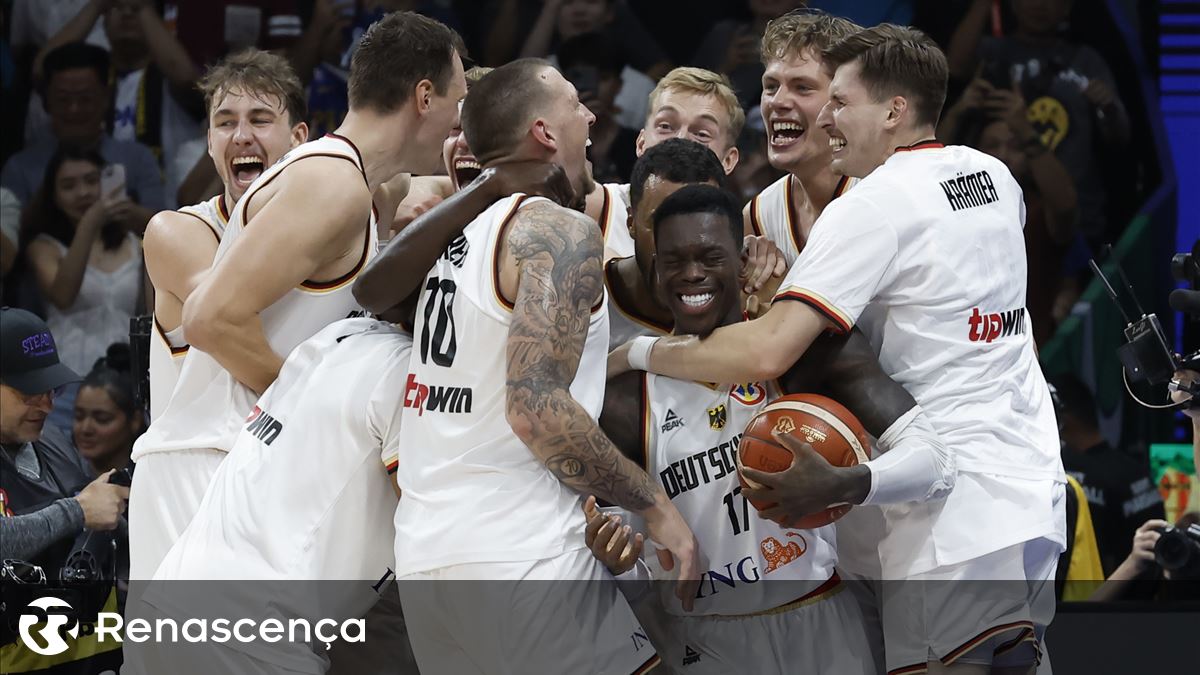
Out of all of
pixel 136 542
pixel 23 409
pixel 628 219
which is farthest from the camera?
pixel 23 409

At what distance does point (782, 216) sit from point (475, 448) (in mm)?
1745

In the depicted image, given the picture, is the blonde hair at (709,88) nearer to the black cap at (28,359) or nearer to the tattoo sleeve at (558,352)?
the tattoo sleeve at (558,352)

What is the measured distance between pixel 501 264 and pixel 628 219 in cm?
140

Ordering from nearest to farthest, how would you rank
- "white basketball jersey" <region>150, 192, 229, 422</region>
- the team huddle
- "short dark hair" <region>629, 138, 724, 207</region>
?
the team huddle, "short dark hair" <region>629, 138, 724, 207</region>, "white basketball jersey" <region>150, 192, 229, 422</region>

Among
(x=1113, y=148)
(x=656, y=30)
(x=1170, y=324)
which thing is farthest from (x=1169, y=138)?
(x=656, y=30)

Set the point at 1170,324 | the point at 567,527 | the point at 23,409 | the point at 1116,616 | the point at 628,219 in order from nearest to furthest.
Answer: the point at 567,527, the point at 628,219, the point at 1116,616, the point at 23,409, the point at 1170,324

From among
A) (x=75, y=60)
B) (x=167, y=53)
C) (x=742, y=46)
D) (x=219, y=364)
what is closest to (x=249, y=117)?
(x=219, y=364)

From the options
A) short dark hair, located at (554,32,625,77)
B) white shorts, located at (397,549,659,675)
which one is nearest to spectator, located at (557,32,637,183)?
short dark hair, located at (554,32,625,77)

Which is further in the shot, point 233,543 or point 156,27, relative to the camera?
point 156,27

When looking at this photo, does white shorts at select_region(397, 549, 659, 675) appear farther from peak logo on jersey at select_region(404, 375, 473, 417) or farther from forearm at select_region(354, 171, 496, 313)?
forearm at select_region(354, 171, 496, 313)

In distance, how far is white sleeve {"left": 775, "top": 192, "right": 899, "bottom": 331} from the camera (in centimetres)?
365

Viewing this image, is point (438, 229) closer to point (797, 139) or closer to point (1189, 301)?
point (797, 139)

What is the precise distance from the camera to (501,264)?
3412mm

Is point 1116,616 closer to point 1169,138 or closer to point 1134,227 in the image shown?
point 1134,227
